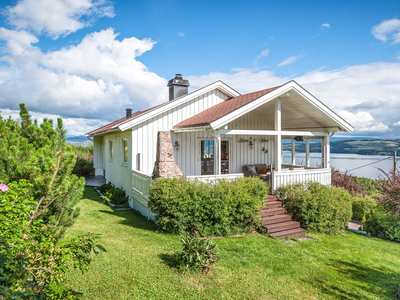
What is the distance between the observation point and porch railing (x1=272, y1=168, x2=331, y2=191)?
32.9ft

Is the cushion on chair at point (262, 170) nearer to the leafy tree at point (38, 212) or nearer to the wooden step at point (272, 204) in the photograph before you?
the wooden step at point (272, 204)

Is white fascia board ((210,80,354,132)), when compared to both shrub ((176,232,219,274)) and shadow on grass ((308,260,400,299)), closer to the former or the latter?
shrub ((176,232,219,274))

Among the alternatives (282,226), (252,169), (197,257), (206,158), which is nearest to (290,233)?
(282,226)

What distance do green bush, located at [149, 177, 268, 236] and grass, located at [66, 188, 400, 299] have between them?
0.42 metres

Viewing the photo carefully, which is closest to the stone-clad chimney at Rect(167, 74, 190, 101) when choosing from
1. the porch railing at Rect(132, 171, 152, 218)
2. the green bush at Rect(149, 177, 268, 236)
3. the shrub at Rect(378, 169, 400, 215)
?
the porch railing at Rect(132, 171, 152, 218)

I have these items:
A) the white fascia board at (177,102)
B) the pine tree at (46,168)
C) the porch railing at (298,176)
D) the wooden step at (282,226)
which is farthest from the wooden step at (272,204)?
the pine tree at (46,168)

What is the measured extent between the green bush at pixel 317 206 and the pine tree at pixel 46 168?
713 cm

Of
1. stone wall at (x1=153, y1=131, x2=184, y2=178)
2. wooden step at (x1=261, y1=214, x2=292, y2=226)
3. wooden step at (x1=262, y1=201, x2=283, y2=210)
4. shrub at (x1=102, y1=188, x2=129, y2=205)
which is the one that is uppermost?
stone wall at (x1=153, y1=131, x2=184, y2=178)

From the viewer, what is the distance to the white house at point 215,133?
9.85m

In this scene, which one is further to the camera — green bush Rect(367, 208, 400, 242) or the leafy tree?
green bush Rect(367, 208, 400, 242)

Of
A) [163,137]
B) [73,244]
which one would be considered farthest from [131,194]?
[73,244]

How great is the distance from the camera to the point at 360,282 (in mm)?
5551

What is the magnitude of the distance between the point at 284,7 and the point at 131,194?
11.0m

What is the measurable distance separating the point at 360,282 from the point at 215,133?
227 inches
